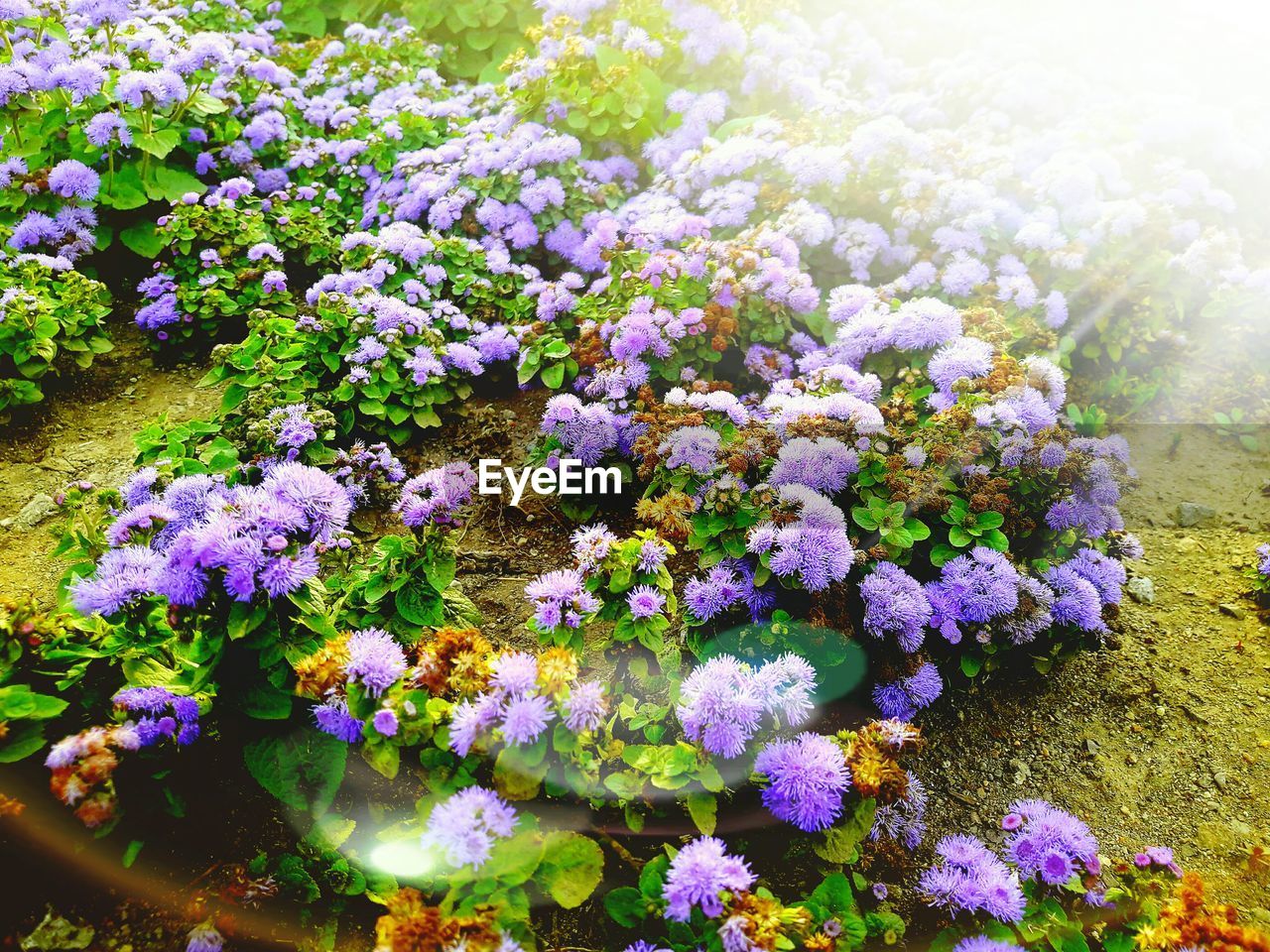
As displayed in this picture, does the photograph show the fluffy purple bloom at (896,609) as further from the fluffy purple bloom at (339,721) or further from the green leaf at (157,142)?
the green leaf at (157,142)

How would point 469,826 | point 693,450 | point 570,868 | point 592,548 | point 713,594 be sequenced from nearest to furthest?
point 469,826
point 570,868
point 592,548
point 713,594
point 693,450

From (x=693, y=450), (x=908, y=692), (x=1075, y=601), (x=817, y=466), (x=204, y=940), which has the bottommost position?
(x=204, y=940)

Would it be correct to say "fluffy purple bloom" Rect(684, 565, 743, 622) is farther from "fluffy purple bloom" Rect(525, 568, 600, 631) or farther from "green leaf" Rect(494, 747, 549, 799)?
"green leaf" Rect(494, 747, 549, 799)

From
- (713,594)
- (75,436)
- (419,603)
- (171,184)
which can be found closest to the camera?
(419,603)

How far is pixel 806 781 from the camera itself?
72.2 inches

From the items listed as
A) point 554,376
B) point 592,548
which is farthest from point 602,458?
point 592,548

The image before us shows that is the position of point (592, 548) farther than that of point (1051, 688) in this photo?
No

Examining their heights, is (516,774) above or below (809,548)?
below

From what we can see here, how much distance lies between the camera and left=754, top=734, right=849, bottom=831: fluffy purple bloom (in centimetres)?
183

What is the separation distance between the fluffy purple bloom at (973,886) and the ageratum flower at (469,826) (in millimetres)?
1299

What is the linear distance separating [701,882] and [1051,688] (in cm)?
206

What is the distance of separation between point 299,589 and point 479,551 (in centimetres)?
149

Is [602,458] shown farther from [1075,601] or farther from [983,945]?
[983,945]

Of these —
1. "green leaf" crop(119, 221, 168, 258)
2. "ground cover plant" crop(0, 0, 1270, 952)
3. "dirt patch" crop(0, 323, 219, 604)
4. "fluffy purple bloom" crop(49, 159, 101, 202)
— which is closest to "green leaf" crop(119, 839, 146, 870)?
"ground cover plant" crop(0, 0, 1270, 952)
